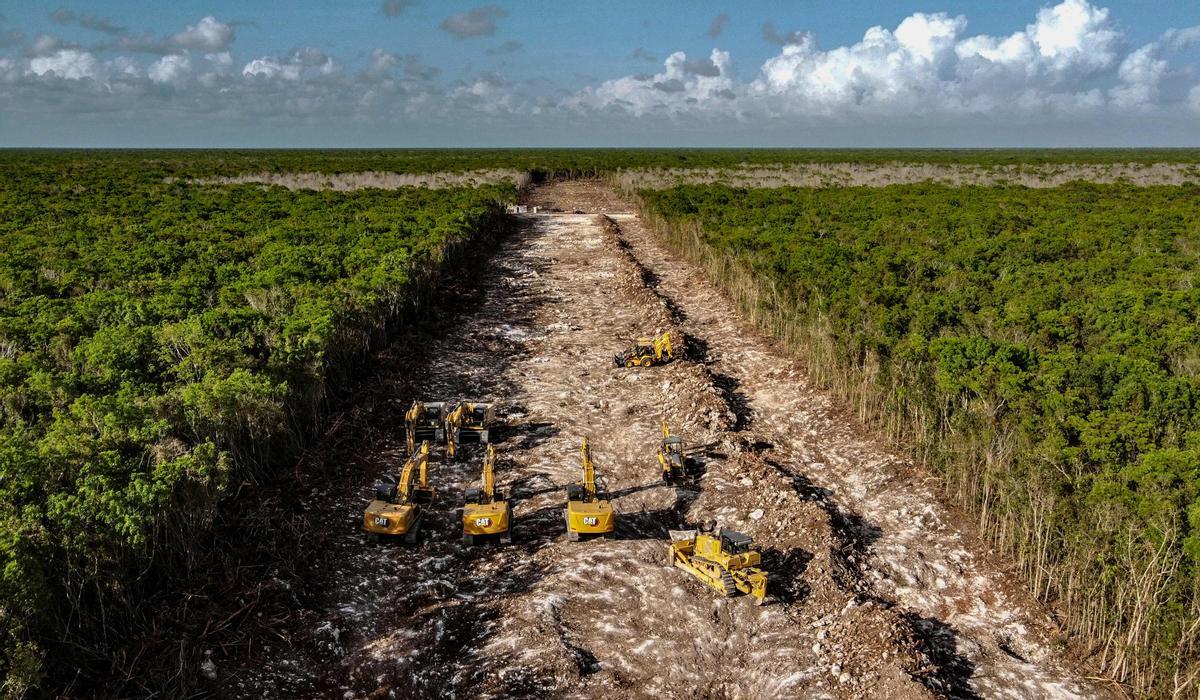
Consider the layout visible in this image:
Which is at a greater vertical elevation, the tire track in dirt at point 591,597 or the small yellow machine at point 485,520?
the small yellow machine at point 485,520

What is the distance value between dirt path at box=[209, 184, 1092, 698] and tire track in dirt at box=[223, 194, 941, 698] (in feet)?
0.07

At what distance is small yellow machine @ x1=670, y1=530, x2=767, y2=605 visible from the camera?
23.6ft

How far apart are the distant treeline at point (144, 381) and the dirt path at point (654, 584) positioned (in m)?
1.08

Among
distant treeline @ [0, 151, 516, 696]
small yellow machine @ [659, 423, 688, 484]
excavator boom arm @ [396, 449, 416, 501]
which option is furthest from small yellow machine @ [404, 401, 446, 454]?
small yellow machine @ [659, 423, 688, 484]

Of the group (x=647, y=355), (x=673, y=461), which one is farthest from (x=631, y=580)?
(x=647, y=355)

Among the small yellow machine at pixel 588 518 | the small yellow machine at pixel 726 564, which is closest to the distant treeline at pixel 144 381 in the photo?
the small yellow machine at pixel 588 518

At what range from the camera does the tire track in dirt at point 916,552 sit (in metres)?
6.46

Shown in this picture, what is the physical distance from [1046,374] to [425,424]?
8117 millimetres

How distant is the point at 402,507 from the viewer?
26.5 ft

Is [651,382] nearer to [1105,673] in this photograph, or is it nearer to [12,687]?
[1105,673]

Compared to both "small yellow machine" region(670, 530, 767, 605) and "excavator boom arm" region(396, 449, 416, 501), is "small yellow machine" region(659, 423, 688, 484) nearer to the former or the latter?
"small yellow machine" region(670, 530, 767, 605)

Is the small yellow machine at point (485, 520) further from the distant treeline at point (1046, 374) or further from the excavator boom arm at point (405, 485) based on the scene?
the distant treeline at point (1046, 374)

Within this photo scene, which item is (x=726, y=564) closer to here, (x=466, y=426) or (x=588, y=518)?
(x=588, y=518)

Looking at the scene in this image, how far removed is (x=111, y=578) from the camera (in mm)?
6047
